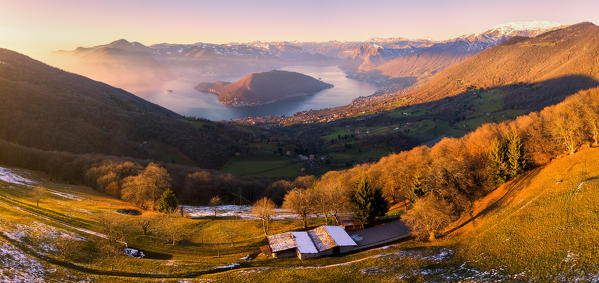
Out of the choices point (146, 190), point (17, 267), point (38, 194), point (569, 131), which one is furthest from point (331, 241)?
point (38, 194)

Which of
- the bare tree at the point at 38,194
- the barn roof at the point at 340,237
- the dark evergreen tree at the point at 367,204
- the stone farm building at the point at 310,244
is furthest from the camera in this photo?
the bare tree at the point at 38,194

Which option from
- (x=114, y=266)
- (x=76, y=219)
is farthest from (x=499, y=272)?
(x=76, y=219)

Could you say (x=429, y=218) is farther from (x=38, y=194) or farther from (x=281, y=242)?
(x=38, y=194)

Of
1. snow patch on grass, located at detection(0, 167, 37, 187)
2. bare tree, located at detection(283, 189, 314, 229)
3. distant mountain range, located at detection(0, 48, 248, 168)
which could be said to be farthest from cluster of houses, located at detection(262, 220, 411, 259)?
distant mountain range, located at detection(0, 48, 248, 168)

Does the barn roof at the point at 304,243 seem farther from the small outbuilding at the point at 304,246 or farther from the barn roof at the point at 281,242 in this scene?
the barn roof at the point at 281,242

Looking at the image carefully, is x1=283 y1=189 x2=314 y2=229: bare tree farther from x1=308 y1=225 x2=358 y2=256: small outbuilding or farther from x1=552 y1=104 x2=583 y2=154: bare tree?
x1=552 y1=104 x2=583 y2=154: bare tree

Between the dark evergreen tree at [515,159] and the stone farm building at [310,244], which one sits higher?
the dark evergreen tree at [515,159]

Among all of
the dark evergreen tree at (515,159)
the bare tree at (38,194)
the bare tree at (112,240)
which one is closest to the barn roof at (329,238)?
the bare tree at (112,240)

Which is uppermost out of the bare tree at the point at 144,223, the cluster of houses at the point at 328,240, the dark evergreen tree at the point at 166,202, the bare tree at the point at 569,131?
the bare tree at the point at 569,131
